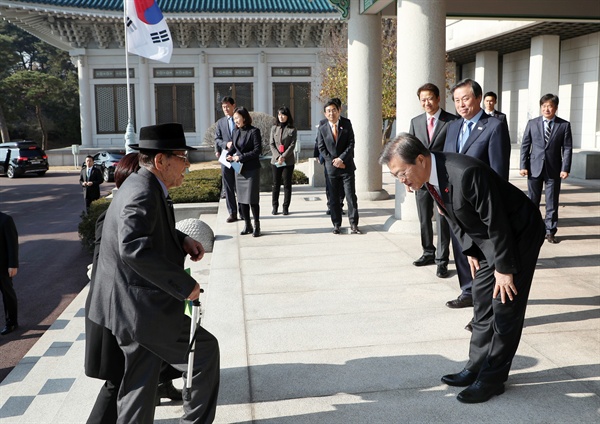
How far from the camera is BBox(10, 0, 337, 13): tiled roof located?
2850 cm

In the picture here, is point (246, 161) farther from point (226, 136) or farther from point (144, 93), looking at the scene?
point (144, 93)

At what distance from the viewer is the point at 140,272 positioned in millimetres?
2977

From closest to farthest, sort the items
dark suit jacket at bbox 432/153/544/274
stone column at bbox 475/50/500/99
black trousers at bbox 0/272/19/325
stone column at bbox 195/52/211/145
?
1. dark suit jacket at bbox 432/153/544/274
2. black trousers at bbox 0/272/19/325
3. stone column at bbox 475/50/500/99
4. stone column at bbox 195/52/211/145

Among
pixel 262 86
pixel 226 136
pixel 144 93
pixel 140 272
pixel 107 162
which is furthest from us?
pixel 262 86

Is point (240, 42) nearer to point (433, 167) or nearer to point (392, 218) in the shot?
point (392, 218)

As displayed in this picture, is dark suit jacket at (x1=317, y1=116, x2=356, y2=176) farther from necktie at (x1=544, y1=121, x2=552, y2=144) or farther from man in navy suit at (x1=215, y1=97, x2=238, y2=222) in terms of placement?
necktie at (x1=544, y1=121, x2=552, y2=144)

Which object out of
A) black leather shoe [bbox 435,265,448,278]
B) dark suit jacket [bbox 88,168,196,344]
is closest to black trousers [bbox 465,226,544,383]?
dark suit jacket [bbox 88,168,196,344]

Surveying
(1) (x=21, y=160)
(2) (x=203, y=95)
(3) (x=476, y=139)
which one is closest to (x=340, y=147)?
(3) (x=476, y=139)

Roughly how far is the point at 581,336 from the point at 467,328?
0.86 meters

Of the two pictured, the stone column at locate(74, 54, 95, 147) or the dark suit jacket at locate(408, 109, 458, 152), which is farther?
the stone column at locate(74, 54, 95, 147)

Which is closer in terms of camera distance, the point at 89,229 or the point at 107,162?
the point at 89,229

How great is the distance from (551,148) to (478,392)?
5.84 metres

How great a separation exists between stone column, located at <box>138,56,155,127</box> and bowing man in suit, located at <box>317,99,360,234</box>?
2347 centimetres

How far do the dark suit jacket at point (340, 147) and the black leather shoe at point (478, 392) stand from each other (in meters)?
5.50
